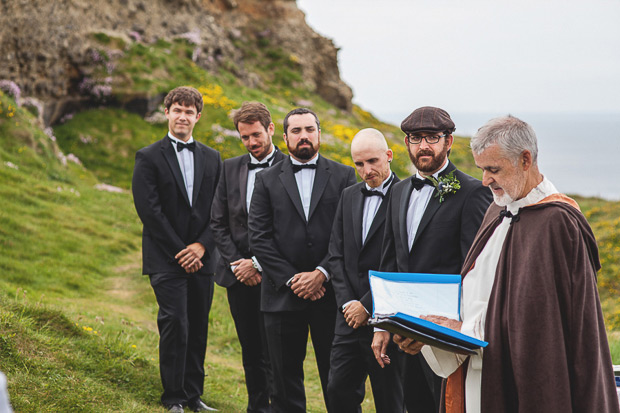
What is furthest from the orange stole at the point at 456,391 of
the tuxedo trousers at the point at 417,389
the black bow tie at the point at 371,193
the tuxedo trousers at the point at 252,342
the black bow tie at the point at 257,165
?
the black bow tie at the point at 257,165

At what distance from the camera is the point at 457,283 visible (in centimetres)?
360

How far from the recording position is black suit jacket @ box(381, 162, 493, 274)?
14.0 feet

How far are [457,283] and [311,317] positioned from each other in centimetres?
200

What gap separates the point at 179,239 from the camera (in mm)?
5898

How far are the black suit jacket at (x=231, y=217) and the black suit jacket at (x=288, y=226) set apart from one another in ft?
1.40

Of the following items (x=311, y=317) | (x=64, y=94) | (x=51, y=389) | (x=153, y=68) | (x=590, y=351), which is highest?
(x=153, y=68)

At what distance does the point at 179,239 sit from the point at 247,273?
694 mm

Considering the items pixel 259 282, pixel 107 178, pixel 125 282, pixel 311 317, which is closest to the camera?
pixel 311 317

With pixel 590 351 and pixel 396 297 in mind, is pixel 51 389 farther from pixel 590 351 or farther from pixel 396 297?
pixel 590 351

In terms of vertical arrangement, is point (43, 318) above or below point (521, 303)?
below

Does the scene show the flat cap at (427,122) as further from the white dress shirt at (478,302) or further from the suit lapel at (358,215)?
the white dress shirt at (478,302)

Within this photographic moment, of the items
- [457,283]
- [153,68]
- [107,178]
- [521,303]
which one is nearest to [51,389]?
[457,283]

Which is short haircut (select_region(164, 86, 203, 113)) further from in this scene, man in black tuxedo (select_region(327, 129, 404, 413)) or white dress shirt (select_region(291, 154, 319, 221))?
man in black tuxedo (select_region(327, 129, 404, 413))

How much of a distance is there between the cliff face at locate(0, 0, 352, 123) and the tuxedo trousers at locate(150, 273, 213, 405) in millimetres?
12157
